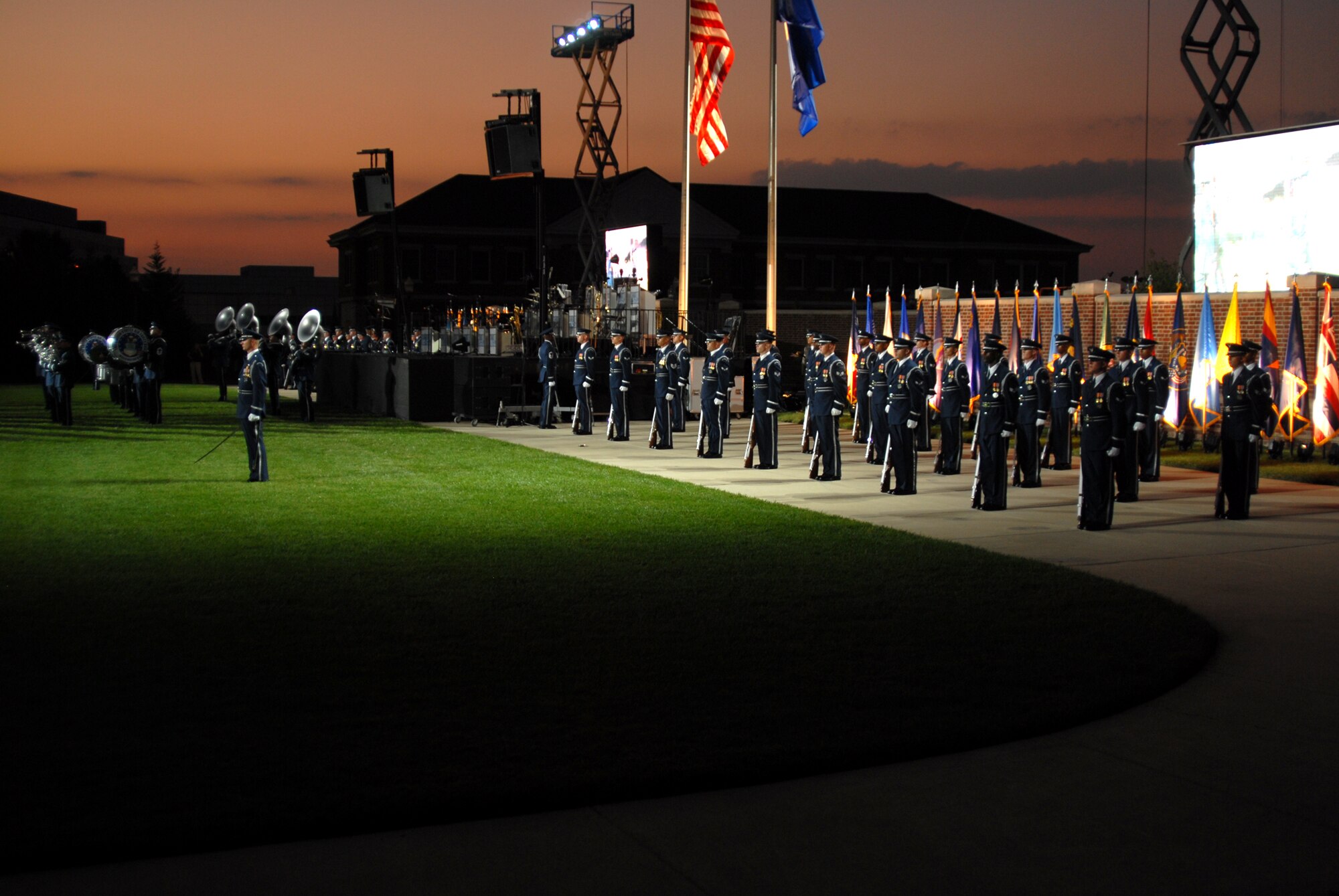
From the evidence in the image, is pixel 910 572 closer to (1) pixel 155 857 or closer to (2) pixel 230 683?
(2) pixel 230 683

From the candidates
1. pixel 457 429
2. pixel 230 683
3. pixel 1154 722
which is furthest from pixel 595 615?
pixel 457 429

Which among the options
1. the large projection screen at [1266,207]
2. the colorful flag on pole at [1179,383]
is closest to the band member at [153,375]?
the colorful flag on pole at [1179,383]

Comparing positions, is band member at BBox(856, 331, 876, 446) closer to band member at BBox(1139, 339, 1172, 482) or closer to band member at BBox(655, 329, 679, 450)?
band member at BBox(655, 329, 679, 450)

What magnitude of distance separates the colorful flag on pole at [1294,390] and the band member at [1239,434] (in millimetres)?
7029

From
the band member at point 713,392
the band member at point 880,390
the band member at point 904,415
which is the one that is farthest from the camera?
the band member at point 713,392

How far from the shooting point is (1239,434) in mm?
13469

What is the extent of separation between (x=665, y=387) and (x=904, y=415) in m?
7.36

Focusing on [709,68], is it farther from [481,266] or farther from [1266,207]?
[481,266]

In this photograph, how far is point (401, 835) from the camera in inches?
193

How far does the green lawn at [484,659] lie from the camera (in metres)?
5.38

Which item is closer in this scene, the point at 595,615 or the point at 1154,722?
the point at 1154,722

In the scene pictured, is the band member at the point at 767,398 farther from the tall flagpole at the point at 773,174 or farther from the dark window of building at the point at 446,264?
the dark window of building at the point at 446,264

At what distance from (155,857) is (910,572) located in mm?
6848

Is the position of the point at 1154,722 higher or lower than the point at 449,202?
lower
